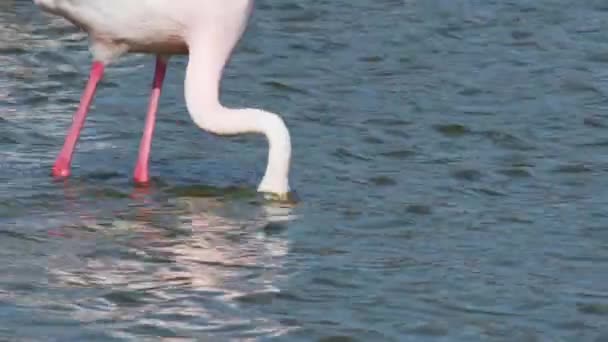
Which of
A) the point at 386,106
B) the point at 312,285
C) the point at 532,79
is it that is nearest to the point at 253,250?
Result: the point at 312,285

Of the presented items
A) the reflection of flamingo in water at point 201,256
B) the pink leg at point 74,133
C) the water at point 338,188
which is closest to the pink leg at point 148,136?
the water at point 338,188

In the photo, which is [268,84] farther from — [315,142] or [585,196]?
[585,196]

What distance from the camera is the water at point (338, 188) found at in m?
8.79

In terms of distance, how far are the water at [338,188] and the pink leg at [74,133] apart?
0.12 metres

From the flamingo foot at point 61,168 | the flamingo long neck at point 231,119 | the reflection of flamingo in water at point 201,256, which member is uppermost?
the flamingo long neck at point 231,119

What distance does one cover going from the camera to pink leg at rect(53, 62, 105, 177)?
36.7 ft

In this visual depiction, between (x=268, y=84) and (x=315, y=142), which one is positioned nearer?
(x=315, y=142)

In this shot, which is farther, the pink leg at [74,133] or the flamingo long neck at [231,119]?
the pink leg at [74,133]

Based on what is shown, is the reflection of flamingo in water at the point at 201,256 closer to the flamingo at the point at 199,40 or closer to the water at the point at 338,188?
the water at the point at 338,188

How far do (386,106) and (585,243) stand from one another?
3199 millimetres

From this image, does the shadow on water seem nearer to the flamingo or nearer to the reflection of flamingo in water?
the reflection of flamingo in water

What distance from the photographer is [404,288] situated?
922 cm

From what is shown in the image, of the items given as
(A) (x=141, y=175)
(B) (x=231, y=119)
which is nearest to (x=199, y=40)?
(B) (x=231, y=119)

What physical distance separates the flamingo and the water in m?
0.41
